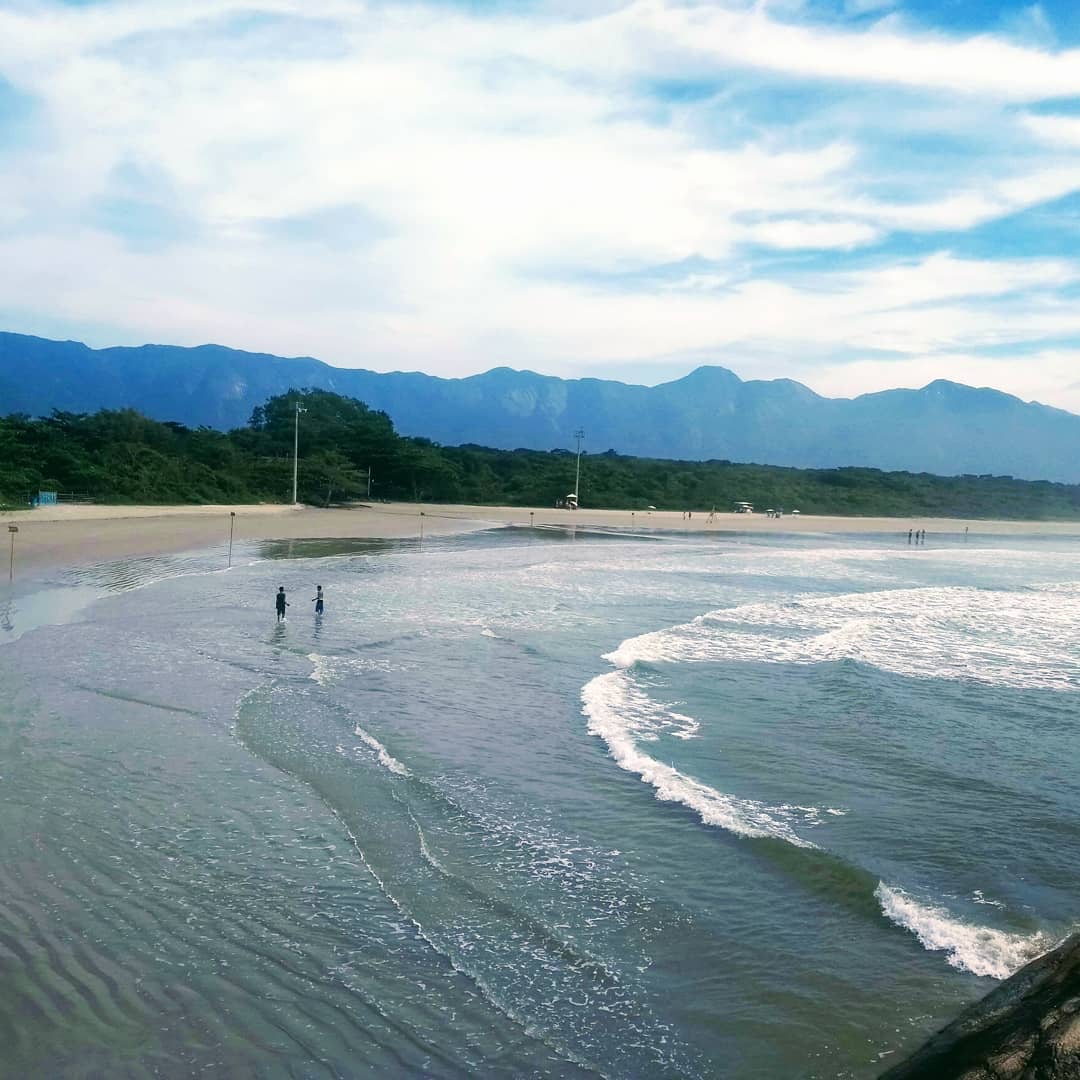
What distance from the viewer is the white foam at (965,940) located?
250 inches

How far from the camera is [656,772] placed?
10336 mm

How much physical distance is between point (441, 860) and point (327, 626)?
11877 mm

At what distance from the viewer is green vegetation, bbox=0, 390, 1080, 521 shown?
175ft

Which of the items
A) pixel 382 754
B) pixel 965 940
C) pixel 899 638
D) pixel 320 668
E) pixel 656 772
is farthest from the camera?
pixel 899 638

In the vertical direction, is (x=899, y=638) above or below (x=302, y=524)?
below

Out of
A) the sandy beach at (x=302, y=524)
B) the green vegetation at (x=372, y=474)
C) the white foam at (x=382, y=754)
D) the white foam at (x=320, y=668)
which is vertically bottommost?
the white foam at (x=382, y=754)

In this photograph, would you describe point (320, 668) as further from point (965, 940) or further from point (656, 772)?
point (965, 940)

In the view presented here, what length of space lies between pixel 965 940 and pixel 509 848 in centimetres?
362

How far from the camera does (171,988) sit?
5574 millimetres

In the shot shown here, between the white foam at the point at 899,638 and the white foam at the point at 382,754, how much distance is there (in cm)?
617

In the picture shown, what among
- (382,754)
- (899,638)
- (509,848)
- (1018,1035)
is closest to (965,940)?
(1018,1035)

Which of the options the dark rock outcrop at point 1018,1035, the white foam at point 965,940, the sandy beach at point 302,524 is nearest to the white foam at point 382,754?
the white foam at point 965,940

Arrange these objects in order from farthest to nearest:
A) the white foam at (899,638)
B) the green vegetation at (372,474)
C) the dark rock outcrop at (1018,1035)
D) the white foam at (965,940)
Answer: the green vegetation at (372,474), the white foam at (899,638), the white foam at (965,940), the dark rock outcrop at (1018,1035)

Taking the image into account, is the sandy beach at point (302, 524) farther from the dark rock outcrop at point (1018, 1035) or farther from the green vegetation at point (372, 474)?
the dark rock outcrop at point (1018, 1035)
